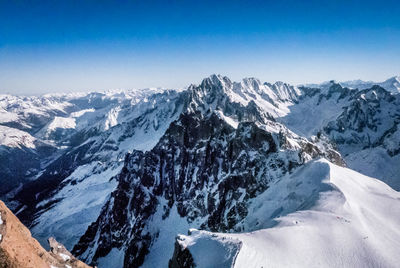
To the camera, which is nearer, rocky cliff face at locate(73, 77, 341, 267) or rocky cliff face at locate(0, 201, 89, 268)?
rocky cliff face at locate(0, 201, 89, 268)

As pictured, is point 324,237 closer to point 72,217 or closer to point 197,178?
point 197,178

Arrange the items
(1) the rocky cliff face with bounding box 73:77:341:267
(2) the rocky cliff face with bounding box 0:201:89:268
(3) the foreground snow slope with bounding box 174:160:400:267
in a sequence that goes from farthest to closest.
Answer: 1. (1) the rocky cliff face with bounding box 73:77:341:267
2. (3) the foreground snow slope with bounding box 174:160:400:267
3. (2) the rocky cliff face with bounding box 0:201:89:268

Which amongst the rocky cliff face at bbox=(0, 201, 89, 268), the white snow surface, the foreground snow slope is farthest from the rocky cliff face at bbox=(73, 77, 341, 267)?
the rocky cliff face at bbox=(0, 201, 89, 268)

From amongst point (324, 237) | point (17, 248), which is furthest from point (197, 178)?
point (17, 248)

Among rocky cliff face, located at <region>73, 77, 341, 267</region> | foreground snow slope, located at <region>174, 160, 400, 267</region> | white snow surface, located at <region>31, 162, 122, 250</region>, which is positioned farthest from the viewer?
white snow surface, located at <region>31, 162, 122, 250</region>

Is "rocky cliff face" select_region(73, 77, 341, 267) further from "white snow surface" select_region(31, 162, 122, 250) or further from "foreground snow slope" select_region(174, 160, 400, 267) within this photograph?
"white snow surface" select_region(31, 162, 122, 250)

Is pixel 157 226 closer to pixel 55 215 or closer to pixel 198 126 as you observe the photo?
pixel 198 126

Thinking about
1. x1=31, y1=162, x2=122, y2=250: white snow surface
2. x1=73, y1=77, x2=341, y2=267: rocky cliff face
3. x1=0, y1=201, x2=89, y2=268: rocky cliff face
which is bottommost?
x1=31, y1=162, x2=122, y2=250: white snow surface

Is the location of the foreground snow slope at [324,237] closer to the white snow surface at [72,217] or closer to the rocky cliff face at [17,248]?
the rocky cliff face at [17,248]
